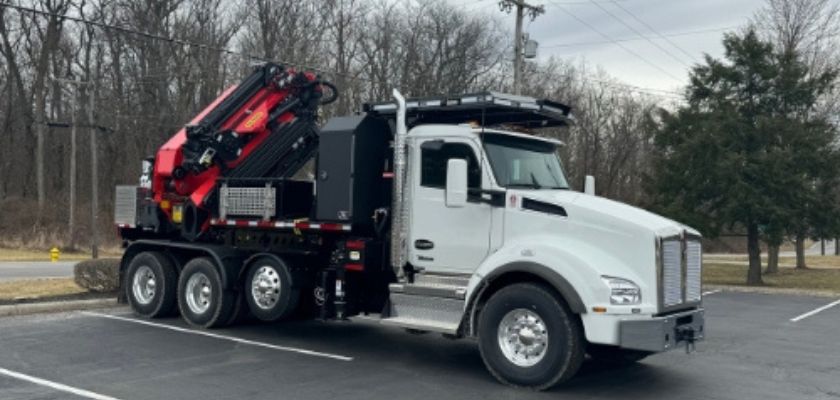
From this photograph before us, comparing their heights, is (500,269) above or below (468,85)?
below

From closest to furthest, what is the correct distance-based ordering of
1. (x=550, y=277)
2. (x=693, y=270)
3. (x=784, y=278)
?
(x=550, y=277) → (x=693, y=270) → (x=784, y=278)

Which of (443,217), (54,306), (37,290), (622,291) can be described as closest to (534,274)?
(622,291)

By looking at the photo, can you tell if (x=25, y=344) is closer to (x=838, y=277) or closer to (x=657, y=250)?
(x=657, y=250)

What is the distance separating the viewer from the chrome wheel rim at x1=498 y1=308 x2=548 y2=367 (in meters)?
7.88

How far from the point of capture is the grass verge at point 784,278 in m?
25.0

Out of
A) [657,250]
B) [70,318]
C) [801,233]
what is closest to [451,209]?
[657,250]

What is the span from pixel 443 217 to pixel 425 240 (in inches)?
14.6

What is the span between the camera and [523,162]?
9.16 metres

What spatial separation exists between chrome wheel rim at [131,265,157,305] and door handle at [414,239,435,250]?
496 centimetres

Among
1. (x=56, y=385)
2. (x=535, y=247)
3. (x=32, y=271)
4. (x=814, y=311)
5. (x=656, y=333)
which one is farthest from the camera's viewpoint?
(x=32, y=271)

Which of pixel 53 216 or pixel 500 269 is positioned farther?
pixel 53 216

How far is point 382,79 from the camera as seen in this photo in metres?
45.7

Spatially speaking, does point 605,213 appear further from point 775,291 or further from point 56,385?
point 775,291

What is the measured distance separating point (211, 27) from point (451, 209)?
129 feet
